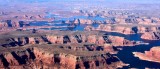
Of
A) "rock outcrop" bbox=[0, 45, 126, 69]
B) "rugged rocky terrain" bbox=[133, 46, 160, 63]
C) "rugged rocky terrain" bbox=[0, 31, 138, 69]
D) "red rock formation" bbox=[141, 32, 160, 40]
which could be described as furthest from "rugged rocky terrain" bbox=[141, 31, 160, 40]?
"rock outcrop" bbox=[0, 45, 126, 69]

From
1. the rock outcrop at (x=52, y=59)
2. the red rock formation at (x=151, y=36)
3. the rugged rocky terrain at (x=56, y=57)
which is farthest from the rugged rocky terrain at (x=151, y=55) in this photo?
the red rock formation at (x=151, y=36)

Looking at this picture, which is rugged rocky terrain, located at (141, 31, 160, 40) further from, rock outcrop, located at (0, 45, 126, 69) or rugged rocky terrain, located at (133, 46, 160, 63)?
rock outcrop, located at (0, 45, 126, 69)

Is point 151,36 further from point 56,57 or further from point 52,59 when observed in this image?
point 52,59

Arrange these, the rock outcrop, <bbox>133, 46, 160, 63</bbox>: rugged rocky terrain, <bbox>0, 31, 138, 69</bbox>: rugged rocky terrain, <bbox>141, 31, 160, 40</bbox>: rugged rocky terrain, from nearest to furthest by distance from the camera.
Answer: the rock outcrop → <bbox>0, 31, 138, 69</bbox>: rugged rocky terrain → <bbox>133, 46, 160, 63</bbox>: rugged rocky terrain → <bbox>141, 31, 160, 40</bbox>: rugged rocky terrain

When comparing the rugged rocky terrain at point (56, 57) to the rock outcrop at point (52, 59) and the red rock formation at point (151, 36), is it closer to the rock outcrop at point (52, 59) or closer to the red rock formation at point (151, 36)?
the rock outcrop at point (52, 59)

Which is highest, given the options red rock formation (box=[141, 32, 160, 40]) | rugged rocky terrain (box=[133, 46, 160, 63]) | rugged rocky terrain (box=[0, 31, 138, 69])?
rugged rocky terrain (box=[0, 31, 138, 69])

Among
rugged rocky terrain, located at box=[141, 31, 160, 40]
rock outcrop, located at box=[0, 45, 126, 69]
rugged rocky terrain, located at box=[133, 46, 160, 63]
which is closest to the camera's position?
rock outcrop, located at box=[0, 45, 126, 69]

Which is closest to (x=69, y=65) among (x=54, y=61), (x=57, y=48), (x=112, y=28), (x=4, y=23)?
(x=54, y=61)

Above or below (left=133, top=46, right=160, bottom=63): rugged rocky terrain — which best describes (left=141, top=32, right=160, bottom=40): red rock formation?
below

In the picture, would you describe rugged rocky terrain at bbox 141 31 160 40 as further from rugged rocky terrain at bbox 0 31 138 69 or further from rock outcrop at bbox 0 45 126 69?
rock outcrop at bbox 0 45 126 69

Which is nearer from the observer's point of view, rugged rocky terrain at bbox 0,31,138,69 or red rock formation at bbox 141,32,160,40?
rugged rocky terrain at bbox 0,31,138,69

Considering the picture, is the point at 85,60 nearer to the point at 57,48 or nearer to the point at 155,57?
the point at 57,48
